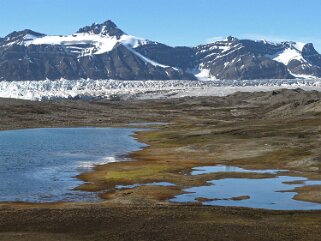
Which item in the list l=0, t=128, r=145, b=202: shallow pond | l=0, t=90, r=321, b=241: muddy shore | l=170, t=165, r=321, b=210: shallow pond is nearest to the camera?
l=0, t=90, r=321, b=241: muddy shore

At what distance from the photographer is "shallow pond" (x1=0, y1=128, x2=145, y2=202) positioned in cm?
7612

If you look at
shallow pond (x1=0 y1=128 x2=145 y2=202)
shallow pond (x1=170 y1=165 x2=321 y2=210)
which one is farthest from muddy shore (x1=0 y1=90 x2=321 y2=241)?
shallow pond (x1=0 y1=128 x2=145 y2=202)

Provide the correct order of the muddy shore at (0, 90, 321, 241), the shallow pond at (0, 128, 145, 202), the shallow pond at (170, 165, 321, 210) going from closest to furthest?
the muddy shore at (0, 90, 321, 241) < the shallow pond at (170, 165, 321, 210) < the shallow pond at (0, 128, 145, 202)

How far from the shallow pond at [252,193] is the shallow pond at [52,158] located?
14.0 metres

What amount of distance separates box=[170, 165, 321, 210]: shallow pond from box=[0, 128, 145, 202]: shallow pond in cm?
1396

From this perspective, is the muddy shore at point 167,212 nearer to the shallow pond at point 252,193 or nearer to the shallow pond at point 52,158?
the shallow pond at point 252,193

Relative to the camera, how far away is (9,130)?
192375 millimetres

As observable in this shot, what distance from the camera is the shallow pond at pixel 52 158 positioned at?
7612cm

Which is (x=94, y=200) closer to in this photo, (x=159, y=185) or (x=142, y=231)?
(x=159, y=185)

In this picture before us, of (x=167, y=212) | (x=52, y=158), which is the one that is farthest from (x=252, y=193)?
(x=52, y=158)

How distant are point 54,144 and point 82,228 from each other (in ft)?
318

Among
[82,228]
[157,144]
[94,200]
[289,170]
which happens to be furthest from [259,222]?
[157,144]

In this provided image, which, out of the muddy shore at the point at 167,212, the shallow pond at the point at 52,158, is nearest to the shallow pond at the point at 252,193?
the muddy shore at the point at 167,212

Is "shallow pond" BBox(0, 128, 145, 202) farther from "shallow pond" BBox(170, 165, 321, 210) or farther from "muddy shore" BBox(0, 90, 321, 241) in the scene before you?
A: "shallow pond" BBox(170, 165, 321, 210)
